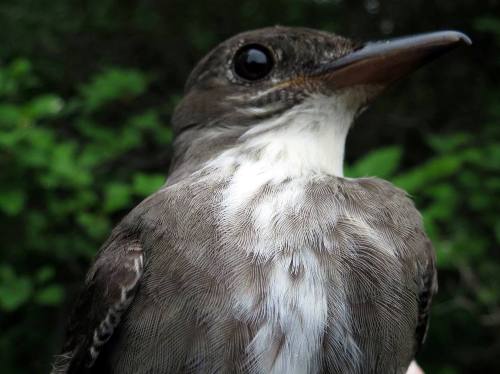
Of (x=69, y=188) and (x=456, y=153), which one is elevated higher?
(x=69, y=188)

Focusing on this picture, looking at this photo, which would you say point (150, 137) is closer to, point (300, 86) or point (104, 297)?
point (300, 86)

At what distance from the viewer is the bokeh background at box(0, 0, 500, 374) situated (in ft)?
13.7

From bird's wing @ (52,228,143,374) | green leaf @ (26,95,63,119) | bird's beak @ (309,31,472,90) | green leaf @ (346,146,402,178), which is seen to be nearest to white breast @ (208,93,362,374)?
bird's beak @ (309,31,472,90)

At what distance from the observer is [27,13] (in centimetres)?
586

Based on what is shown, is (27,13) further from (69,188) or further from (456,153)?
(456,153)

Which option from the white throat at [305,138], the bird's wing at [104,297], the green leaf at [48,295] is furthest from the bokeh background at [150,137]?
the bird's wing at [104,297]

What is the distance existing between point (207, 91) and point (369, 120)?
142 inches

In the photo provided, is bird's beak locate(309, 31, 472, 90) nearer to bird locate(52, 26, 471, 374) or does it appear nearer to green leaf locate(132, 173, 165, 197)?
bird locate(52, 26, 471, 374)

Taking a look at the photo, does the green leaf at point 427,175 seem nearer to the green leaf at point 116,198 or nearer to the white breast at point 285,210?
the white breast at point 285,210

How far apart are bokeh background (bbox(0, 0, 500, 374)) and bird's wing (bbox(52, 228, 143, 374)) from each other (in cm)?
164

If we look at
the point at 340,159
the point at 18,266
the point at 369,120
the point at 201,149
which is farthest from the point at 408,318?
the point at 369,120

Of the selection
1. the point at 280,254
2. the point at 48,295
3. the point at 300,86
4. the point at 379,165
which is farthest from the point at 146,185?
the point at 280,254

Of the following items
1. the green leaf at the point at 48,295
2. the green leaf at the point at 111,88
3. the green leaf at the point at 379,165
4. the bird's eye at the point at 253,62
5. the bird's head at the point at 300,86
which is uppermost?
the bird's eye at the point at 253,62

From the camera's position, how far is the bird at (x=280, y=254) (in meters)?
2.04
